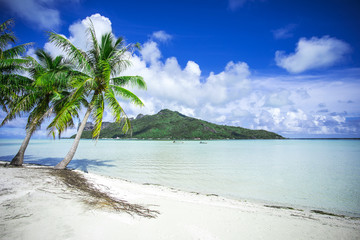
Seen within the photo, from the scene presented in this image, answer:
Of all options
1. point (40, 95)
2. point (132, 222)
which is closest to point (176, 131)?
point (40, 95)

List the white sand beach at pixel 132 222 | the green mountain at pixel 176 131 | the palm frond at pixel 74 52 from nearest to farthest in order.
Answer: the white sand beach at pixel 132 222, the palm frond at pixel 74 52, the green mountain at pixel 176 131

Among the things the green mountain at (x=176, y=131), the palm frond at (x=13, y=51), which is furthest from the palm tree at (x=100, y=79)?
the green mountain at (x=176, y=131)

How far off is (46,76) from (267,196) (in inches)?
541

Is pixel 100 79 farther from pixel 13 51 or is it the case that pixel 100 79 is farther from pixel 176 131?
pixel 176 131

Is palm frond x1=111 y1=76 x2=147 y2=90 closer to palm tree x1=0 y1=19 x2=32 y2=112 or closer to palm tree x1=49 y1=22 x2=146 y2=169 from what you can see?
palm tree x1=49 y1=22 x2=146 y2=169

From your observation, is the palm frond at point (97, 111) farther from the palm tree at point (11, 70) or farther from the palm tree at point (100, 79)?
the palm tree at point (11, 70)

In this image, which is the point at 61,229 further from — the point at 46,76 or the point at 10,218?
the point at 46,76

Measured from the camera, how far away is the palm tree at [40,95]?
10.5 metres

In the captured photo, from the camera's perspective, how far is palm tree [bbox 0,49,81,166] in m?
10.5

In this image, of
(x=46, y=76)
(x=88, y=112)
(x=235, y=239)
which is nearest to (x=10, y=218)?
(x=235, y=239)

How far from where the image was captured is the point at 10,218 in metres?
3.48

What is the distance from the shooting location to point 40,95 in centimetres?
1127

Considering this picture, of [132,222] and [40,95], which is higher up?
[40,95]

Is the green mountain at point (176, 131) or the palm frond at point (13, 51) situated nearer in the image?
the palm frond at point (13, 51)
